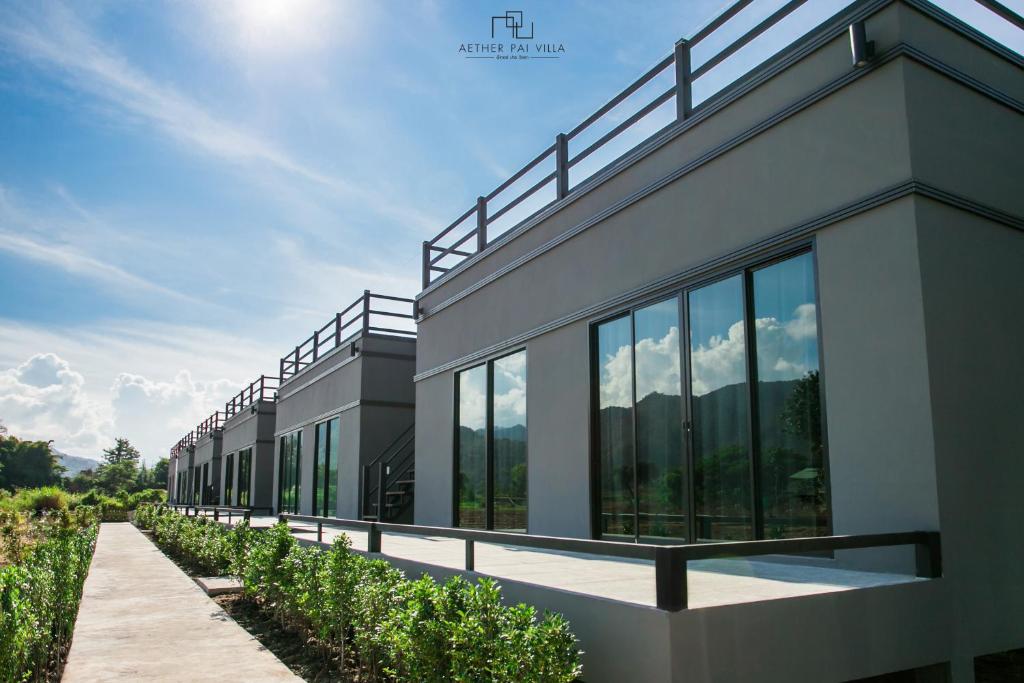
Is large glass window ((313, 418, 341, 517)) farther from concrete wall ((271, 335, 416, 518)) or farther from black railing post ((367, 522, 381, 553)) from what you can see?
black railing post ((367, 522, 381, 553))

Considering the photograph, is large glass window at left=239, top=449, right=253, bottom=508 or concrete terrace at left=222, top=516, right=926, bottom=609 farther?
large glass window at left=239, top=449, right=253, bottom=508

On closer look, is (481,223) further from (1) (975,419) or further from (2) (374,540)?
(1) (975,419)

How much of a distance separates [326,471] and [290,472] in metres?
4.41

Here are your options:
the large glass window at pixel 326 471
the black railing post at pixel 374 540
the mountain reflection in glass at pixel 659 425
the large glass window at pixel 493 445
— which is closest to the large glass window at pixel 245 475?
the large glass window at pixel 326 471

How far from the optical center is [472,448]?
500 inches

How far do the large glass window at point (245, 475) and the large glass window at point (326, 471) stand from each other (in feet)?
37.2

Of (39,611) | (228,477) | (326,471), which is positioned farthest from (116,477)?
(39,611)

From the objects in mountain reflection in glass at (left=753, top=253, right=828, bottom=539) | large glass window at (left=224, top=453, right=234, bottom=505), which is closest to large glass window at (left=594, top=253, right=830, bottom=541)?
mountain reflection in glass at (left=753, top=253, right=828, bottom=539)

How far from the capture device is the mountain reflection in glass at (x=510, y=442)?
36.3 feet

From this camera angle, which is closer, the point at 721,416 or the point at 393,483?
the point at 721,416

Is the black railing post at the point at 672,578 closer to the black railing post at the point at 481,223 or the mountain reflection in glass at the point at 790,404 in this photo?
the mountain reflection in glass at the point at 790,404

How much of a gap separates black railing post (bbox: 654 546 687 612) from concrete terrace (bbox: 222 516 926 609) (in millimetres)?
162

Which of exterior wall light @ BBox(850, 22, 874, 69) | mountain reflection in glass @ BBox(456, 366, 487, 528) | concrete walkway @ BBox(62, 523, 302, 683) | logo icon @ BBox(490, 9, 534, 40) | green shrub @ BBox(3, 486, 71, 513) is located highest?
logo icon @ BBox(490, 9, 534, 40)

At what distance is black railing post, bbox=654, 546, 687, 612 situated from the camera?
4.18 metres
